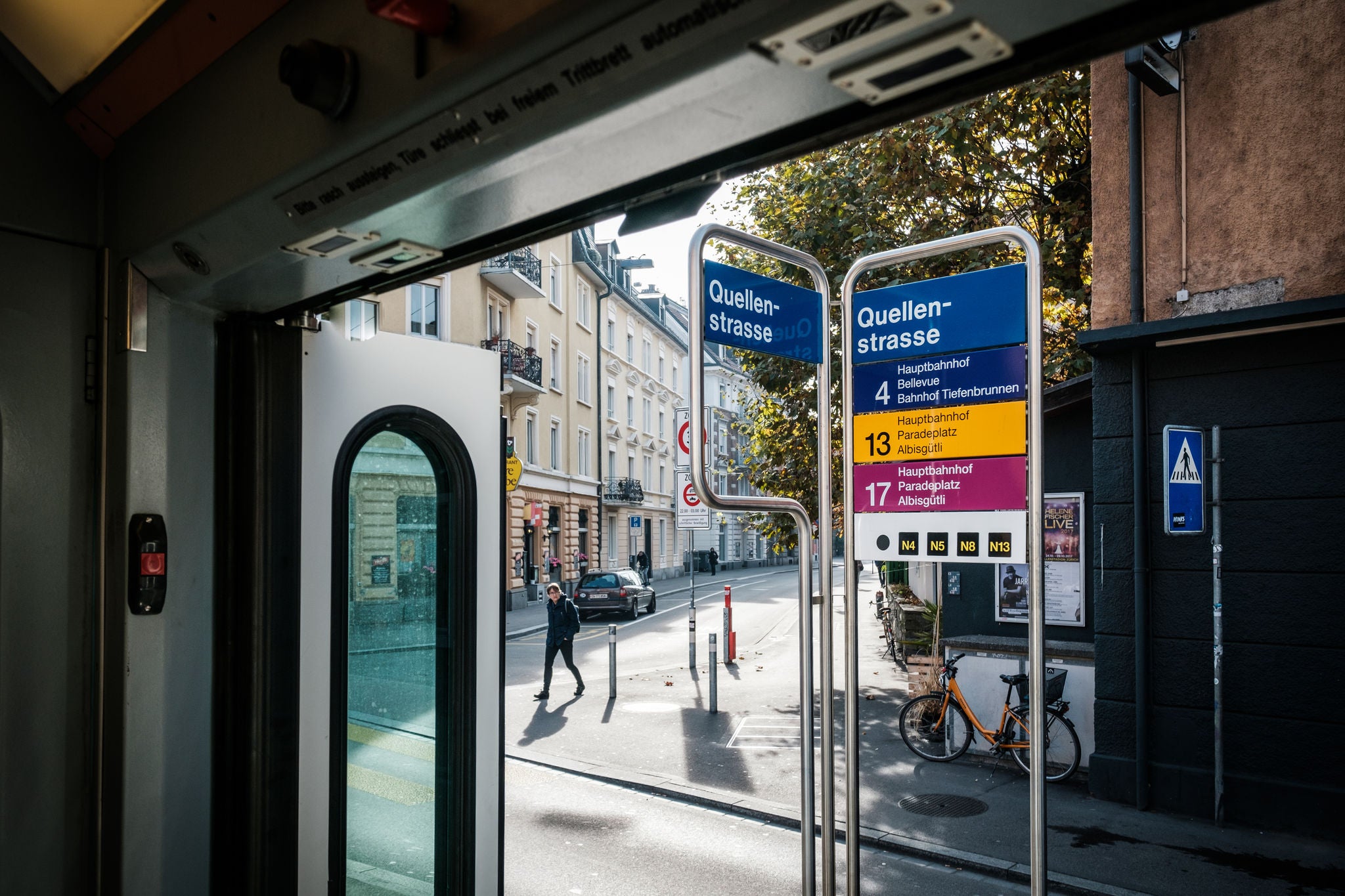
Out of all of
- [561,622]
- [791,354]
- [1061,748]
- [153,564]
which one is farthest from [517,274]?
[153,564]

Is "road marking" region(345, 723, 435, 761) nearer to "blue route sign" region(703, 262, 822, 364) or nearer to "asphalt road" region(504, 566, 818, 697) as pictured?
"blue route sign" region(703, 262, 822, 364)

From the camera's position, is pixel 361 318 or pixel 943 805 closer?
pixel 361 318

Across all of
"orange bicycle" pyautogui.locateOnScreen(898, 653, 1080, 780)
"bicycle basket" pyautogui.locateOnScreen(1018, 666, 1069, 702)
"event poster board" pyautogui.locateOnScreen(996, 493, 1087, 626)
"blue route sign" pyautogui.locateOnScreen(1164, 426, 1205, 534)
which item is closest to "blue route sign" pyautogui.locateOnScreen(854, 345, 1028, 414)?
"blue route sign" pyautogui.locateOnScreen(1164, 426, 1205, 534)

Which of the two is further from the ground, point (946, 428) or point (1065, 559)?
point (946, 428)

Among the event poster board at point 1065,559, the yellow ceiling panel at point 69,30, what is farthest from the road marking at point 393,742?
the event poster board at point 1065,559

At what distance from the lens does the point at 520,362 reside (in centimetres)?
3097

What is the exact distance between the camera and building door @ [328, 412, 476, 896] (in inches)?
134

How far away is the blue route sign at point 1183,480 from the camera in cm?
711

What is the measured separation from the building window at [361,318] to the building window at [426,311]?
21799mm

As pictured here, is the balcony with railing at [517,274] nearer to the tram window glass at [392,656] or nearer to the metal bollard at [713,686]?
the metal bollard at [713,686]

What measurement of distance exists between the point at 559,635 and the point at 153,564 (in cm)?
1142

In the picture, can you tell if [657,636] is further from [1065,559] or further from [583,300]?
[583,300]

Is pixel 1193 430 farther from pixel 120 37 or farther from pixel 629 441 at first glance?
pixel 629 441

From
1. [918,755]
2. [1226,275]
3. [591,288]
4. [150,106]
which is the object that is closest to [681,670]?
[918,755]
